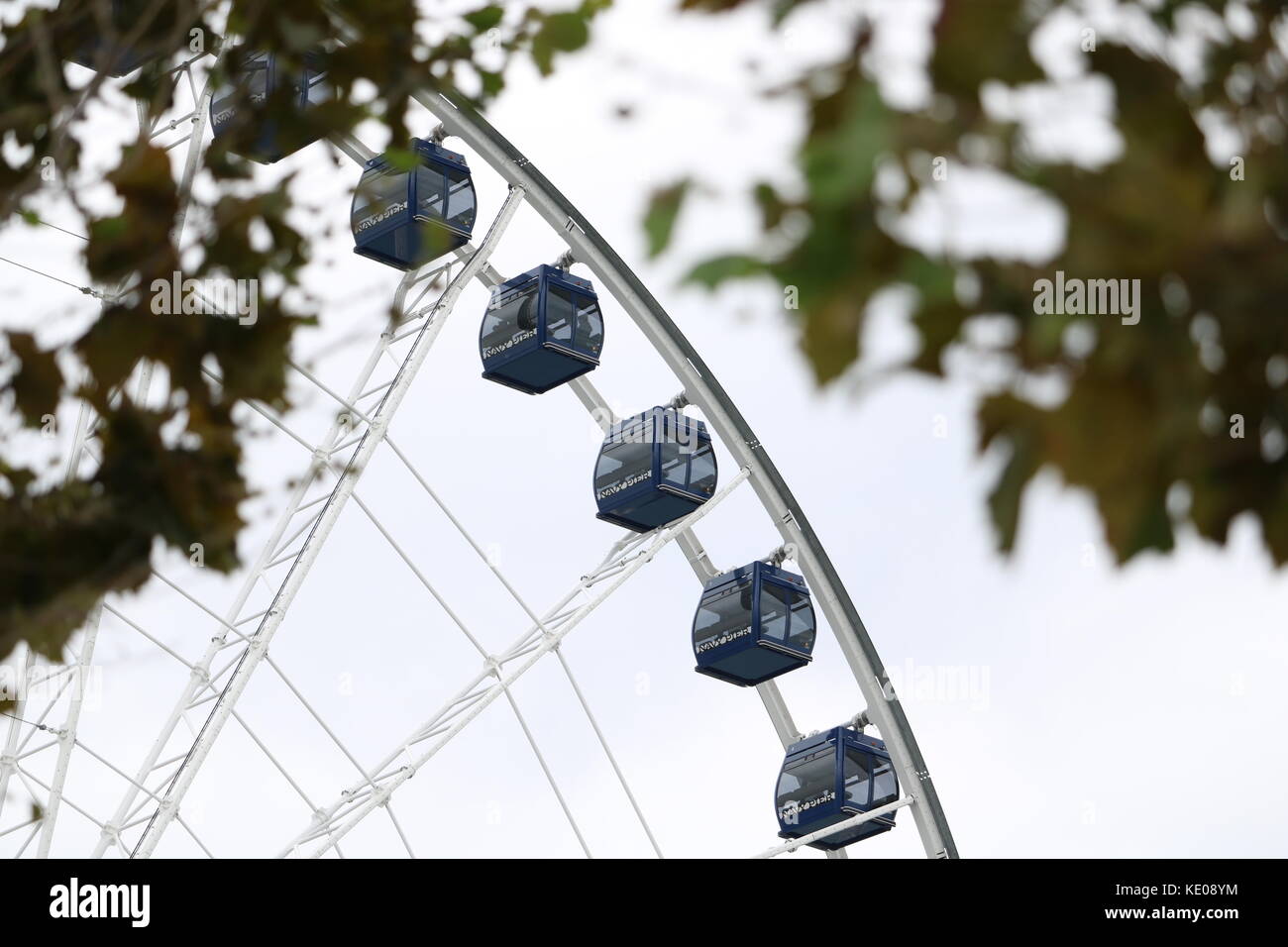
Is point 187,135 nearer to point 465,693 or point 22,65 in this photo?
point 465,693

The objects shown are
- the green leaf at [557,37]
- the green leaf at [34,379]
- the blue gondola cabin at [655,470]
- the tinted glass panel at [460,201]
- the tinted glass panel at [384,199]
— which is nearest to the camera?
the green leaf at [34,379]

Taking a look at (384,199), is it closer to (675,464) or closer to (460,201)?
(460,201)

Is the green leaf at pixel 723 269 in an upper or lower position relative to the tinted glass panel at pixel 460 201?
lower

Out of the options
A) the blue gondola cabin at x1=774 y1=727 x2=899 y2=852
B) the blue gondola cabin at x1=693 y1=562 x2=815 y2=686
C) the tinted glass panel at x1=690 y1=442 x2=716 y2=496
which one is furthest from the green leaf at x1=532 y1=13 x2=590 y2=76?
the blue gondola cabin at x1=774 y1=727 x2=899 y2=852

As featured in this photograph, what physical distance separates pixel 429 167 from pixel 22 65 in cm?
1411

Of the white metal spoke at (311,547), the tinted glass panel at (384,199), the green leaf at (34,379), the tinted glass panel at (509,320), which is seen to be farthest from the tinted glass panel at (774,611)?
the green leaf at (34,379)

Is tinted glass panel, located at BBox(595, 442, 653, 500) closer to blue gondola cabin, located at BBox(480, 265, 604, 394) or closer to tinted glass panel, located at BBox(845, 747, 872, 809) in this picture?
blue gondola cabin, located at BBox(480, 265, 604, 394)

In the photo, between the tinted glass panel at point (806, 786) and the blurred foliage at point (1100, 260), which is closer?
the blurred foliage at point (1100, 260)

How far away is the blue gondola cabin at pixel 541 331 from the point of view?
727 inches

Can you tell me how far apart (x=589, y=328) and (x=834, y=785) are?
5.98 metres

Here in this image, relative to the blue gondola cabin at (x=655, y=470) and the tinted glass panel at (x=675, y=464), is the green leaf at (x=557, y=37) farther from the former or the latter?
the tinted glass panel at (x=675, y=464)

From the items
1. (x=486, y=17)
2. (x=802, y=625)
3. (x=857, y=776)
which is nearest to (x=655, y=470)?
→ (x=802, y=625)

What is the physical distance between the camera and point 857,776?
67.6ft
